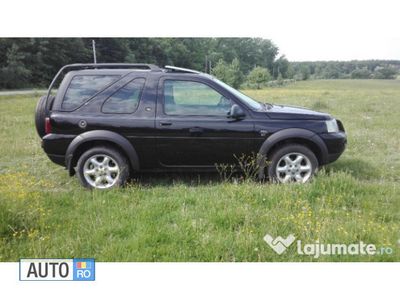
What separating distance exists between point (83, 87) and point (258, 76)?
28228 millimetres

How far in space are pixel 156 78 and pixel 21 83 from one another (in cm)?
1241

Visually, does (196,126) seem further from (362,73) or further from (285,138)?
(362,73)

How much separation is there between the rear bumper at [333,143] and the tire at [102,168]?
2.86 meters

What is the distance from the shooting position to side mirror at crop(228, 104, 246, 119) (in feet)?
14.3

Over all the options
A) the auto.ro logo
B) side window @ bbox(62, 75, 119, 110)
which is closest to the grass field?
the auto.ro logo

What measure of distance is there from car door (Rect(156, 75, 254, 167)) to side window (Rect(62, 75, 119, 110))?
0.82m

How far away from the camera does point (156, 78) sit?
4.52 metres

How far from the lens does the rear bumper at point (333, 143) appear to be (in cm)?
453

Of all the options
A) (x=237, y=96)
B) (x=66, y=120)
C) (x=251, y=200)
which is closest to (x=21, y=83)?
(x=66, y=120)

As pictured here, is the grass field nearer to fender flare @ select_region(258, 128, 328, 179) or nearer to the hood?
fender flare @ select_region(258, 128, 328, 179)

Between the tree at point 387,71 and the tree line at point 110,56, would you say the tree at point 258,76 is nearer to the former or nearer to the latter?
the tree at point 387,71

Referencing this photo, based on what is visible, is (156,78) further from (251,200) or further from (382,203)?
(382,203)

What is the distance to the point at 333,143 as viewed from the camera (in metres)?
4.55

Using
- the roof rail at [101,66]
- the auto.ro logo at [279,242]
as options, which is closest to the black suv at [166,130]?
the roof rail at [101,66]
